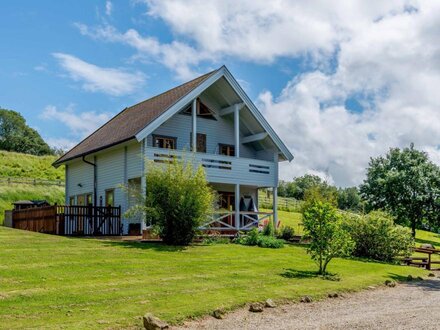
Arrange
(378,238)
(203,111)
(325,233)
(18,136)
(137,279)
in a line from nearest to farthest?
(137,279) → (325,233) → (378,238) → (203,111) → (18,136)

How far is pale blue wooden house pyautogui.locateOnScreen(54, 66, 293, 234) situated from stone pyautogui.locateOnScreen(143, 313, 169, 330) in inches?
597

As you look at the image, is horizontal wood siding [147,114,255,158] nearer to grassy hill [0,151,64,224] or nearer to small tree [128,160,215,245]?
small tree [128,160,215,245]

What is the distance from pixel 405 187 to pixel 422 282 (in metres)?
26.3

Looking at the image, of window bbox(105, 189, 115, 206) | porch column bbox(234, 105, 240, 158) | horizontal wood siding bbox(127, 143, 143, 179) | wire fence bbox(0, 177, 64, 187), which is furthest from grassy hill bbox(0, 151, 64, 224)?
porch column bbox(234, 105, 240, 158)

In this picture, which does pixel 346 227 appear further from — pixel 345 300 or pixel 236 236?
pixel 345 300

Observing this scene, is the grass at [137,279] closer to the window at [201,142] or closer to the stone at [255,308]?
the stone at [255,308]

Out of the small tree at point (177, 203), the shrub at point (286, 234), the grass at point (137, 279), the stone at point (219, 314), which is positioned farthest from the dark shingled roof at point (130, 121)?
the stone at point (219, 314)

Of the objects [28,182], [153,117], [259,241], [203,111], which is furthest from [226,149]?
[28,182]

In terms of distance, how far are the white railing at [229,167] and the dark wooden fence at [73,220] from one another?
3898 mm

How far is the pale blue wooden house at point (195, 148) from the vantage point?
86.8 ft

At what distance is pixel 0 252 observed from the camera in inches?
626

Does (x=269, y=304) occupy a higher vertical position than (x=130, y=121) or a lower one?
lower

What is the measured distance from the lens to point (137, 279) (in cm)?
1334

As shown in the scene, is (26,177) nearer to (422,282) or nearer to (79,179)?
(79,179)
